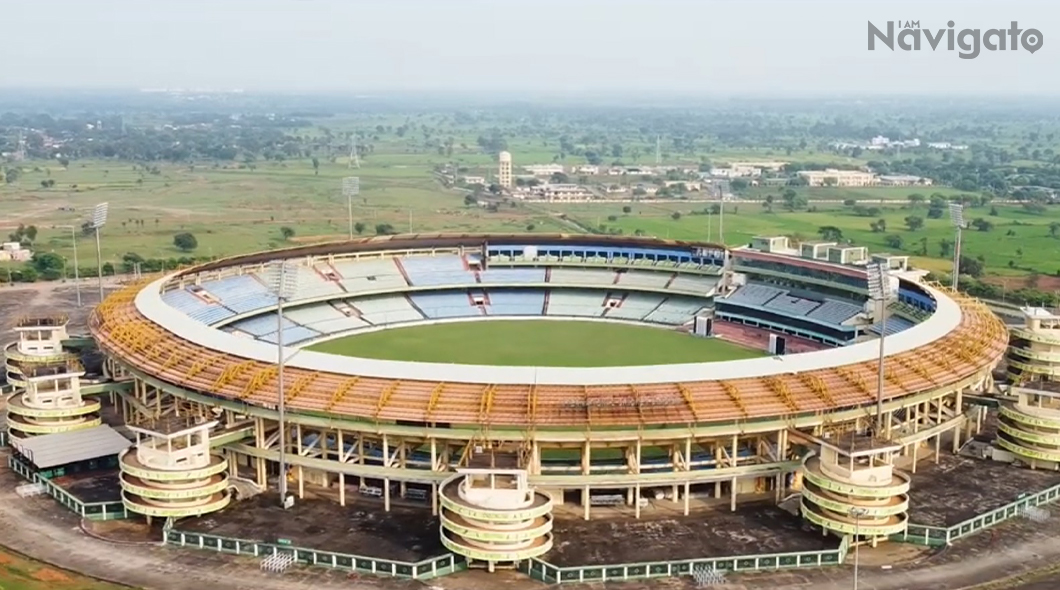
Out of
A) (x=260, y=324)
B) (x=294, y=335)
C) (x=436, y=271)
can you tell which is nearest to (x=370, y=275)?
(x=436, y=271)

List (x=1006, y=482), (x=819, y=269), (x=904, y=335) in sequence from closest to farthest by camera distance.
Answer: (x=1006, y=482)
(x=904, y=335)
(x=819, y=269)

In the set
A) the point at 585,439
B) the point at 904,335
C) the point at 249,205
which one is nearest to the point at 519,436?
the point at 585,439

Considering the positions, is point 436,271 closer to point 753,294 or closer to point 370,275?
point 370,275

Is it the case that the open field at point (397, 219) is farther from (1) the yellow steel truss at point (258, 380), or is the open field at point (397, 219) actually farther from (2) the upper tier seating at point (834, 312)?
(1) the yellow steel truss at point (258, 380)

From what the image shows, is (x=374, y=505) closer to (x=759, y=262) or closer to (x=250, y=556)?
(x=250, y=556)

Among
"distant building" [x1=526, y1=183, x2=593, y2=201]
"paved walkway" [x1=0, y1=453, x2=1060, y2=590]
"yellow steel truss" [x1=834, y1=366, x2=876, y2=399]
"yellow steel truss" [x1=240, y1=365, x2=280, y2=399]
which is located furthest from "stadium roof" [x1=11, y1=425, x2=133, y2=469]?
"distant building" [x1=526, y1=183, x2=593, y2=201]
